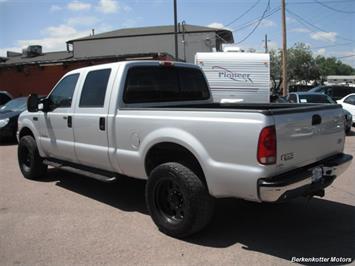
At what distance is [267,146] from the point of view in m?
4.11

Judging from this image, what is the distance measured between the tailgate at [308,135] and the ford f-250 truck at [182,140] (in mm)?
11

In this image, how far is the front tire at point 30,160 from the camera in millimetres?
7863

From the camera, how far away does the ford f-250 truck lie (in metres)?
4.21

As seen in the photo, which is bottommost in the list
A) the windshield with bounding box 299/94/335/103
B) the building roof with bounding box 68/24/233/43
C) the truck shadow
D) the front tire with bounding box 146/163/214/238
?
the truck shadow

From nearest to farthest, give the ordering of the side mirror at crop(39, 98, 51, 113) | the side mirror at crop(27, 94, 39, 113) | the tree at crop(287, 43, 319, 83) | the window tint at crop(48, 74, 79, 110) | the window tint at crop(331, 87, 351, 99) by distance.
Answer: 1. the window tint at crop(48, 74, 79, 110)
2. the side mirror at crop(39, 98, 51, 113)
3. the side mirror at crop(27, 94, 39, 113)
4. the window tint at crop(331, 87, 351, 99)
5. the tree at crop(287, 43, 319, 83)

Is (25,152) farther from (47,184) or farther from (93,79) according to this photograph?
(93,79)

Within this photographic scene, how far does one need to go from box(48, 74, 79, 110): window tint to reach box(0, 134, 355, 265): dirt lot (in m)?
1.46

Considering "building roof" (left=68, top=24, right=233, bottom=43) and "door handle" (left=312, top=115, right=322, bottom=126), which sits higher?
"building roof" (left=68, top=24, right=233, bottom=43)

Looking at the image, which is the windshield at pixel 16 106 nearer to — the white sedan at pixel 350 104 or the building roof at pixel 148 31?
the white sedan at pixel 350 104

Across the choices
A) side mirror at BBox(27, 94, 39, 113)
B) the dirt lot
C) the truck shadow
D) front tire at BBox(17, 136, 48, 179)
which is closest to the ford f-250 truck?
side mirror at BBox(27, 94, 39, 113)

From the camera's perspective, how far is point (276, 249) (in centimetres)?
457

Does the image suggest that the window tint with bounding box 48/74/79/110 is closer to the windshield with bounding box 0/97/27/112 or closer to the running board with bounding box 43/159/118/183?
the running board with bounding box 43/159/118/183

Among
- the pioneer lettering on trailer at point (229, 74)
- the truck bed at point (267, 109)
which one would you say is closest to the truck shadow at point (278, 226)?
the truck bed at point (267, 109)

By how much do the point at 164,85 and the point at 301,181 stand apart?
8.78 feet
